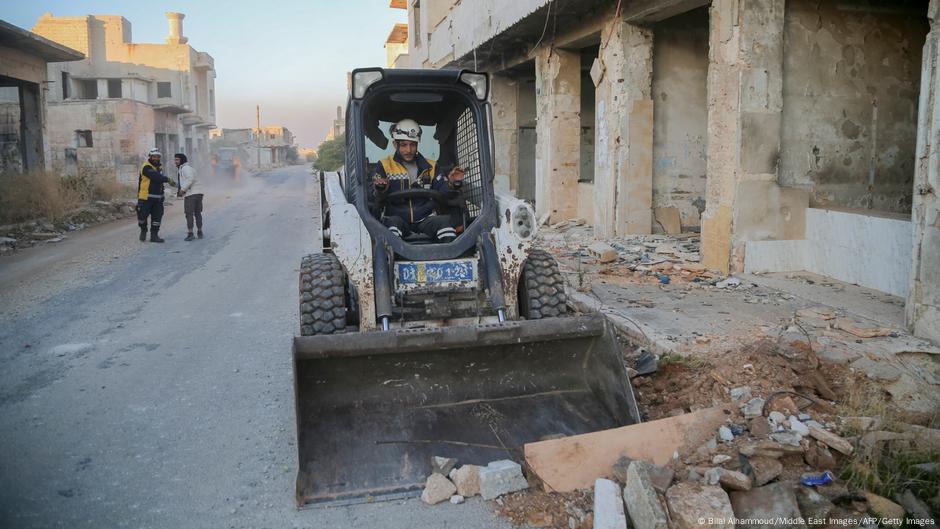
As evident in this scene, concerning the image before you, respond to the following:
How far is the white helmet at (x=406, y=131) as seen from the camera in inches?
222

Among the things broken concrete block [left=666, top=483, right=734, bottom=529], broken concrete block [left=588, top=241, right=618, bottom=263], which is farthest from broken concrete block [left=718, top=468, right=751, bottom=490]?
broken concrete block [left=588, top=241, right=618, bottom=263]

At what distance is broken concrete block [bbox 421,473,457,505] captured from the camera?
11.5 feet

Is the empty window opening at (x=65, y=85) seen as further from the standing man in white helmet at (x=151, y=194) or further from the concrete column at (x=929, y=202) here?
the concrete column at (x=929, y=202)

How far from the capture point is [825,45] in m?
8.30

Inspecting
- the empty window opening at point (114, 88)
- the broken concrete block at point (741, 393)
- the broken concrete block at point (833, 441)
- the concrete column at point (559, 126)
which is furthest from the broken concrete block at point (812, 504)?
the empty window opening at point (114, 88)

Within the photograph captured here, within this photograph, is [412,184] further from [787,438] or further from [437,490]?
[787,438]

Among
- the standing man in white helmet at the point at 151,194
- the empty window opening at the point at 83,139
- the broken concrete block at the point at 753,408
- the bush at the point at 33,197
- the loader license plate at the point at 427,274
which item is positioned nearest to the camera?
the broken concrete block at the point at 753,408

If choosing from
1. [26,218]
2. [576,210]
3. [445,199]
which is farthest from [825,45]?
[26,218]

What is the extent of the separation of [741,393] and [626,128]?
7304mm

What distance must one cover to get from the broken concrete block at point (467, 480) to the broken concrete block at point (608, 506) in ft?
1.96

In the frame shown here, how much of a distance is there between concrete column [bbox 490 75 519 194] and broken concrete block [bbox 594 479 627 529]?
15297 mm

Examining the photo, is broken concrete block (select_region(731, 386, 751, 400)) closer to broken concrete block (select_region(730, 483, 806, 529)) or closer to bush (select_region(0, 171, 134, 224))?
broken concrete block (select_region(730, 483, 806, 529))

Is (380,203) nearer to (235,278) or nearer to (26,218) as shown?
(235,278)

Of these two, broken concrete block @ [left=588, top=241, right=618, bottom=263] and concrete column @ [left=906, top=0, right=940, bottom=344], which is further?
broken concrete block @ [left=588, top=241, right=618, bottom=263]
